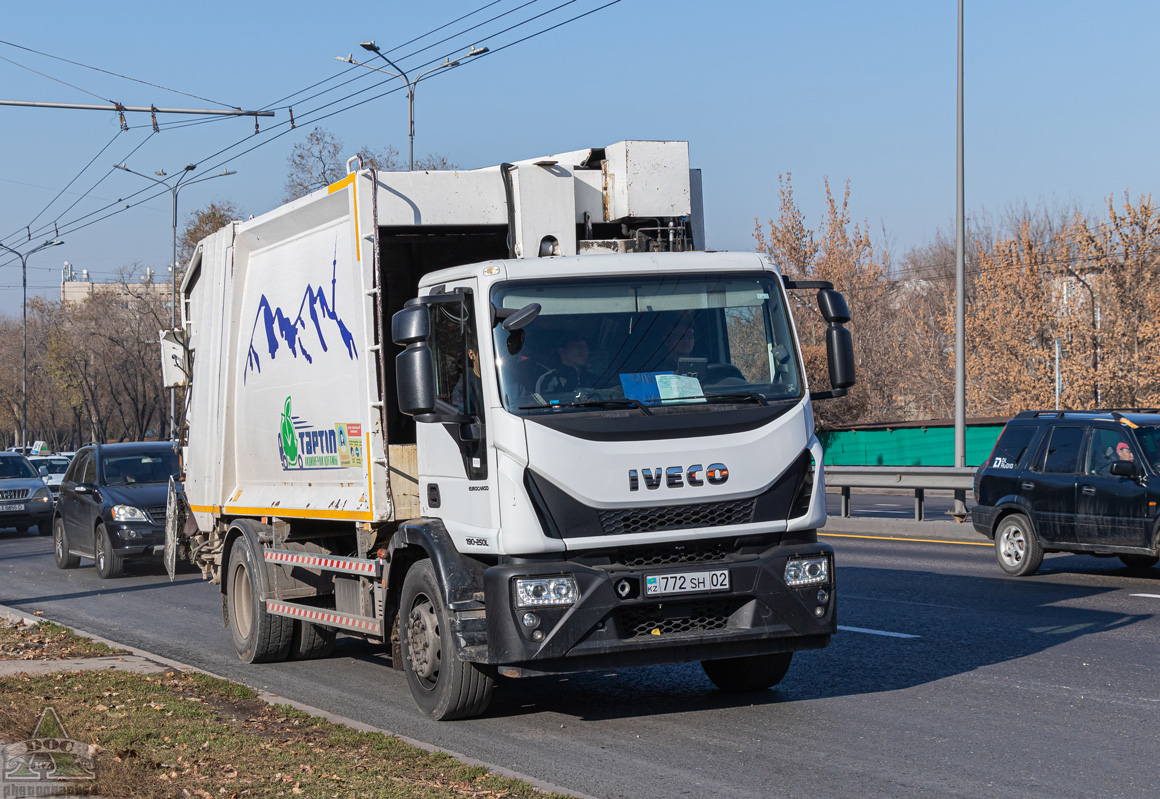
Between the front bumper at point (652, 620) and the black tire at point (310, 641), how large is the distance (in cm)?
353

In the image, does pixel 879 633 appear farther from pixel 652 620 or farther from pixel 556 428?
pixel 556 428

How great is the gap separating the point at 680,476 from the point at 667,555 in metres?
0.44

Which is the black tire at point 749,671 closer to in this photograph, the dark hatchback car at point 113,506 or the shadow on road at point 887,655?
the shadow on road at point 887,655

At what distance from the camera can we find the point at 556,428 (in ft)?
22.4

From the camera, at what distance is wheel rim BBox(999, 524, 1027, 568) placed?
14211 millimetres

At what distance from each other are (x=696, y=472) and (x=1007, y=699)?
249cm

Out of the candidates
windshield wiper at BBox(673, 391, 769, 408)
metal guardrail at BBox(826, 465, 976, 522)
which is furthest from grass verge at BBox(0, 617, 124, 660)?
metal guardrail at BBox(826, 465, 976, 522)

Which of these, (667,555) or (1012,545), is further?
(1012,545)

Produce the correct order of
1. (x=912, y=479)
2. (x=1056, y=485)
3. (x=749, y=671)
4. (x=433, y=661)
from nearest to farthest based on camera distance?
(x=433, y=661) < (x=749, y=671) < (x=1056, y=485) < (x=912, y=479)

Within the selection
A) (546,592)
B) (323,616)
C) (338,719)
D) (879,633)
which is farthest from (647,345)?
(879,633)

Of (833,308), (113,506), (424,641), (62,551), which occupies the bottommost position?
(62,551)

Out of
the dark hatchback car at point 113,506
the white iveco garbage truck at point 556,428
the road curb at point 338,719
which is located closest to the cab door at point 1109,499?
the white iveco garbage truck at point 556,428

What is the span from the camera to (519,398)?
6.93 meters

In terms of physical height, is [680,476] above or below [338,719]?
above
